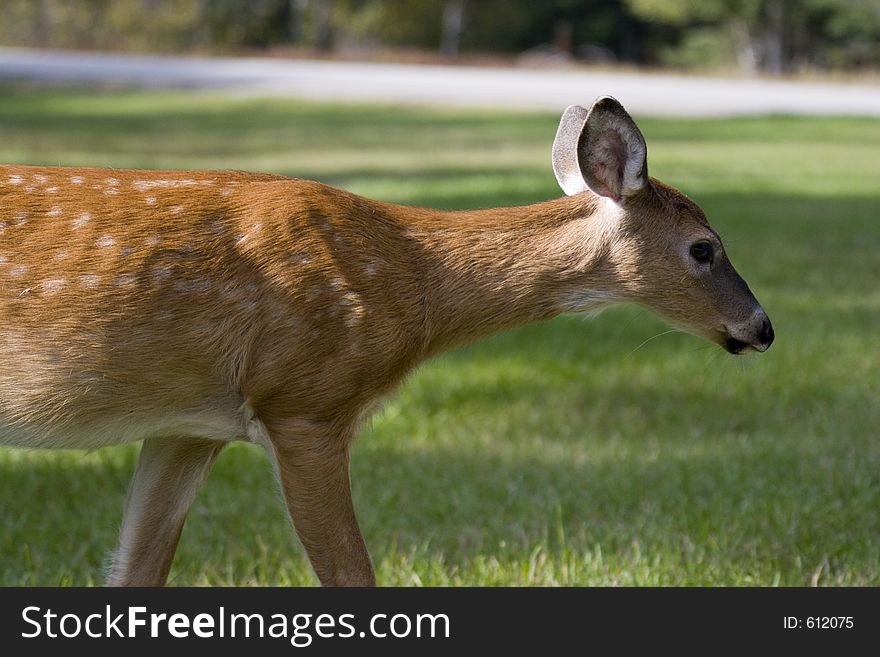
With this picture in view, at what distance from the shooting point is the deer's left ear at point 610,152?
12.2ft

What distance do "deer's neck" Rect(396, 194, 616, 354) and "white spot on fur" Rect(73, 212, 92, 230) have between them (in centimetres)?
86

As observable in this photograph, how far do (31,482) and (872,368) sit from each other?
407 centimetres

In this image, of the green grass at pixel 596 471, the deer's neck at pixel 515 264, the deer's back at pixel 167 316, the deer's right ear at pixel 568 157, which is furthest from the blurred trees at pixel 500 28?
the deer's back at pixel 167 316

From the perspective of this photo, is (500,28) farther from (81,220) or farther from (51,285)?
(51,285)

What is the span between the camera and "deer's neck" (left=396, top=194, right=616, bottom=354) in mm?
3850

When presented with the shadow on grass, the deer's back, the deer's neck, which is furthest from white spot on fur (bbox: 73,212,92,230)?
the shadow on grass

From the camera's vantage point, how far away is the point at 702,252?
13.0 feet

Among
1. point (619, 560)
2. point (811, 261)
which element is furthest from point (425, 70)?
point (619, 560)

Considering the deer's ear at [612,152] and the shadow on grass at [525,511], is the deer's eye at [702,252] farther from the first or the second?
the shadow on grass at [525,511]

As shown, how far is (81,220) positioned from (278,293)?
0.53 m

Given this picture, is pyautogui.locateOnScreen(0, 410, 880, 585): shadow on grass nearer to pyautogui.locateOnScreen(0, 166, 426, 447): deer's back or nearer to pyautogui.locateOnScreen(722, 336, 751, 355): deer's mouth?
pyautogui.locateOnScreen(722, 336, 751, 355): deer's mouth

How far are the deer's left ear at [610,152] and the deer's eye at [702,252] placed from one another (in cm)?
25

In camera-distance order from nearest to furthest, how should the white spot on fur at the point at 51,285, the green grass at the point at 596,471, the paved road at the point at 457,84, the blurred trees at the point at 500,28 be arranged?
the white spot on fur at the point at 51,285, the green grass at the point at 596,471, the paved road at the point at 457,84, the blurred trees at the point at 500,28

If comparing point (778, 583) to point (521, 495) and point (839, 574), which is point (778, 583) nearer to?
point (839, 574)
